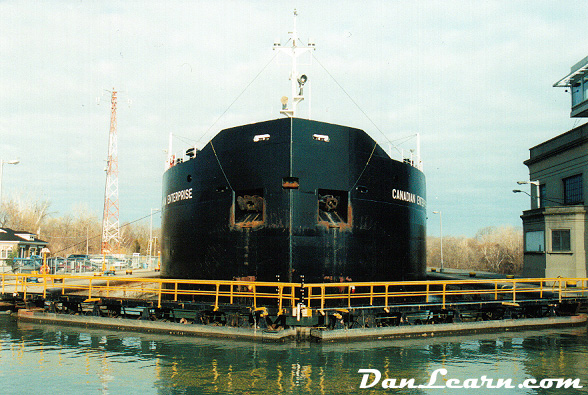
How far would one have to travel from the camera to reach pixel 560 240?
93.3 ft

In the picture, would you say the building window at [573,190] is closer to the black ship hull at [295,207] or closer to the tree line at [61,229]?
the black ship hull at [295,207]

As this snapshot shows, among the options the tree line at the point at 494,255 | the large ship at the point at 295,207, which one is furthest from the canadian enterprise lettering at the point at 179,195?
the tree line at the point at 494,255

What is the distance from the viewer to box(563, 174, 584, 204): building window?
28781 mm

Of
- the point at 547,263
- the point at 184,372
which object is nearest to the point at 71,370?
the point at 184,372

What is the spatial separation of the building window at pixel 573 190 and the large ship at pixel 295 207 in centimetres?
1672

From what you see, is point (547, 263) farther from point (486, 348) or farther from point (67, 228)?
point (67, 228)

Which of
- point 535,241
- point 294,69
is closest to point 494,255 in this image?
point 535,241

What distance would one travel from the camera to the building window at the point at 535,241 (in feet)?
97.8

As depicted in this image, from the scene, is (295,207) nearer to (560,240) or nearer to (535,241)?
(560,240)

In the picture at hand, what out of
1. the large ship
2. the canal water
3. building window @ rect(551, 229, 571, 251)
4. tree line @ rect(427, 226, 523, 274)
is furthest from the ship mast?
tree line @ rect(427, 226, 523, 274)

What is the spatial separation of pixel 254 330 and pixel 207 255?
12.2 feet

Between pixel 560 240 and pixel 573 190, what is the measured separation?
3290mm

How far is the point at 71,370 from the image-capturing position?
9.98 m

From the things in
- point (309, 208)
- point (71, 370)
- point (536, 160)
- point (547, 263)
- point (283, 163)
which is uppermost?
point (536, 160)
